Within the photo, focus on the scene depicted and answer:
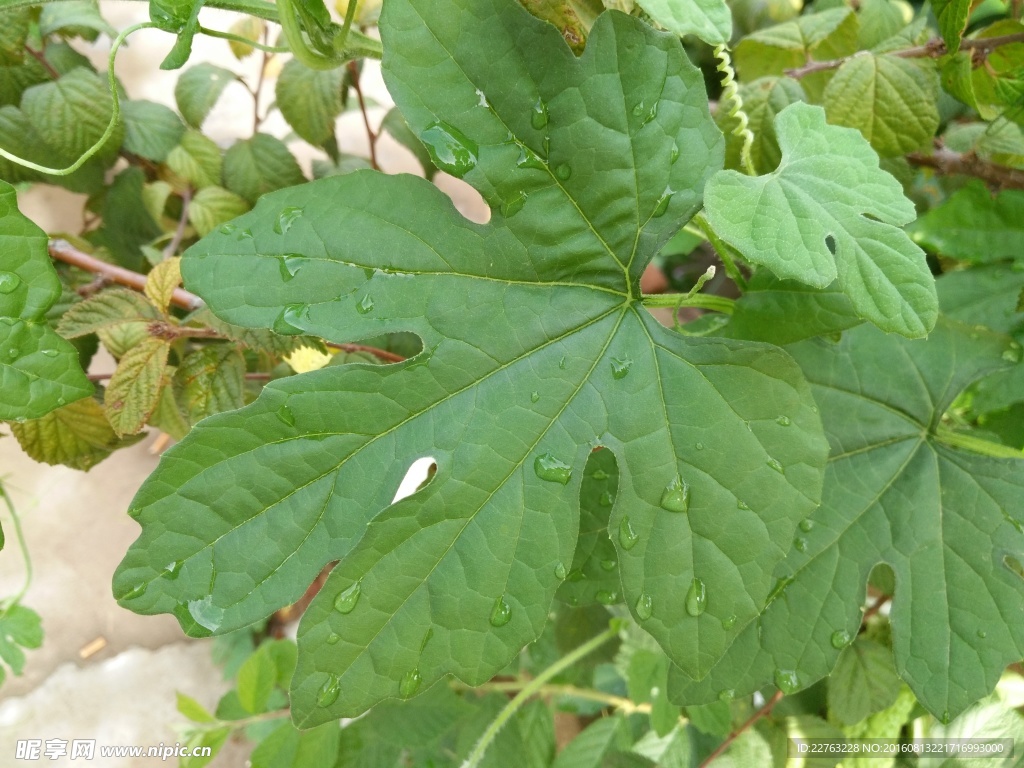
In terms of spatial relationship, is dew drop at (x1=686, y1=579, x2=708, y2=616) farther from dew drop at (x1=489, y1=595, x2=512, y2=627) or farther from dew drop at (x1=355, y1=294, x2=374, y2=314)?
dew drop at (x1=355, y1=294, x2=374, y2=314)

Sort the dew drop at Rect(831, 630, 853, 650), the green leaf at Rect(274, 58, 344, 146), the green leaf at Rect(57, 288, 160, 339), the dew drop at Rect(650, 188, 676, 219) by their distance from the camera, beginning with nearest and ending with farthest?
1. the dew drop at Rect(650, 188, 676, 219)
2. the dew drop at Rect(831, 630, 853, 650)
3. the green leaf at Rect(57, 288, 160, 339)
4. the green leaf at Rect(274, 58, 344, 146)

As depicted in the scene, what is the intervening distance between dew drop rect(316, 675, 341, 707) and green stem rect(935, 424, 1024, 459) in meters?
0.70

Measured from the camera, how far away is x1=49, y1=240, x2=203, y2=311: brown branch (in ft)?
2.82

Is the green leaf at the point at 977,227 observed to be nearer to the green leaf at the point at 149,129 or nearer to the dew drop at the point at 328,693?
the dew drop at the point at 328,693

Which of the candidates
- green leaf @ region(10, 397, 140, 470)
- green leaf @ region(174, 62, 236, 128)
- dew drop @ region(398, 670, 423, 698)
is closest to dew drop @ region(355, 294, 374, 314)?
dew drop @ region(398, 670, 423, 698)

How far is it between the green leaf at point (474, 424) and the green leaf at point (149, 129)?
69 centimetres

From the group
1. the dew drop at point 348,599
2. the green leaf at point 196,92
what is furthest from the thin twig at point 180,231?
the dew drop at point 348,599

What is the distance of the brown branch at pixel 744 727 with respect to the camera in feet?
3.49

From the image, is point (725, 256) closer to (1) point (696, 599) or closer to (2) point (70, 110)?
(1) point (696, 599)

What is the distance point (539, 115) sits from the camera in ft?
1.76

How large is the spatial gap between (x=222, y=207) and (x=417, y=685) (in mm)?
863

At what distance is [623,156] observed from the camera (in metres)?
0.55

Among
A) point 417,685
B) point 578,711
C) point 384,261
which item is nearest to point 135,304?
point 384,261

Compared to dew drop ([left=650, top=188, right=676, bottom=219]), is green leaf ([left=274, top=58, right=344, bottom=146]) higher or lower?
lower
